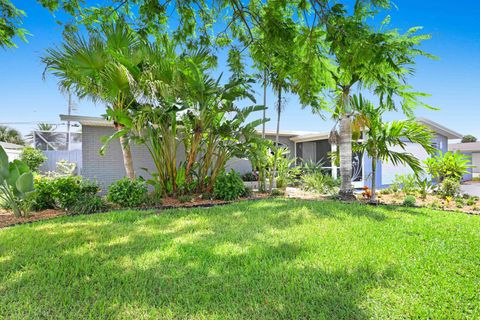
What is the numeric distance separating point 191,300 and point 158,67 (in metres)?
5.86

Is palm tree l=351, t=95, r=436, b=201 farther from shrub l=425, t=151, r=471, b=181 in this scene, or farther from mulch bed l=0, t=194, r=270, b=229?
mulch bed l=0, t=194, r=270, b=229

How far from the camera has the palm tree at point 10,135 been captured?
87.9 feet

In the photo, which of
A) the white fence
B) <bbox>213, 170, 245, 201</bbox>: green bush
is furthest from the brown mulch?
the white fence

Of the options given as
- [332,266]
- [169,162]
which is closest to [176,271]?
[332,266]

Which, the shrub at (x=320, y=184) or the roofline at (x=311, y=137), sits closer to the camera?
the shrub at (x=320, y=184)

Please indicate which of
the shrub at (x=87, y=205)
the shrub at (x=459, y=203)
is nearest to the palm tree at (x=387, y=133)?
the shrub at (x=459, y=203)

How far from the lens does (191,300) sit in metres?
2.34

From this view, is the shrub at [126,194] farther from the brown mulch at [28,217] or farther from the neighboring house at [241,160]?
the neighboring house at [241,160]

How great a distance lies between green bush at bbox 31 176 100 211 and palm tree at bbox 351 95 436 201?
809 cm

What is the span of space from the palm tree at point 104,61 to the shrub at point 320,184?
690 cm

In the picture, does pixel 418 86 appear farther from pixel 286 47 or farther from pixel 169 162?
pixel 169 162

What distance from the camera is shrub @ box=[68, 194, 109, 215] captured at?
603 centimetres

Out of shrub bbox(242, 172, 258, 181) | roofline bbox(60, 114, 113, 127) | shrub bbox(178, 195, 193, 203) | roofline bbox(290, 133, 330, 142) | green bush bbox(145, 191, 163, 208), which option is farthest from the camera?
roofline bbox(290, 133, 330, 142)

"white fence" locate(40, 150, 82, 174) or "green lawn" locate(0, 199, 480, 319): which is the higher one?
"white fence" locate(40, 150, 82, 174)
